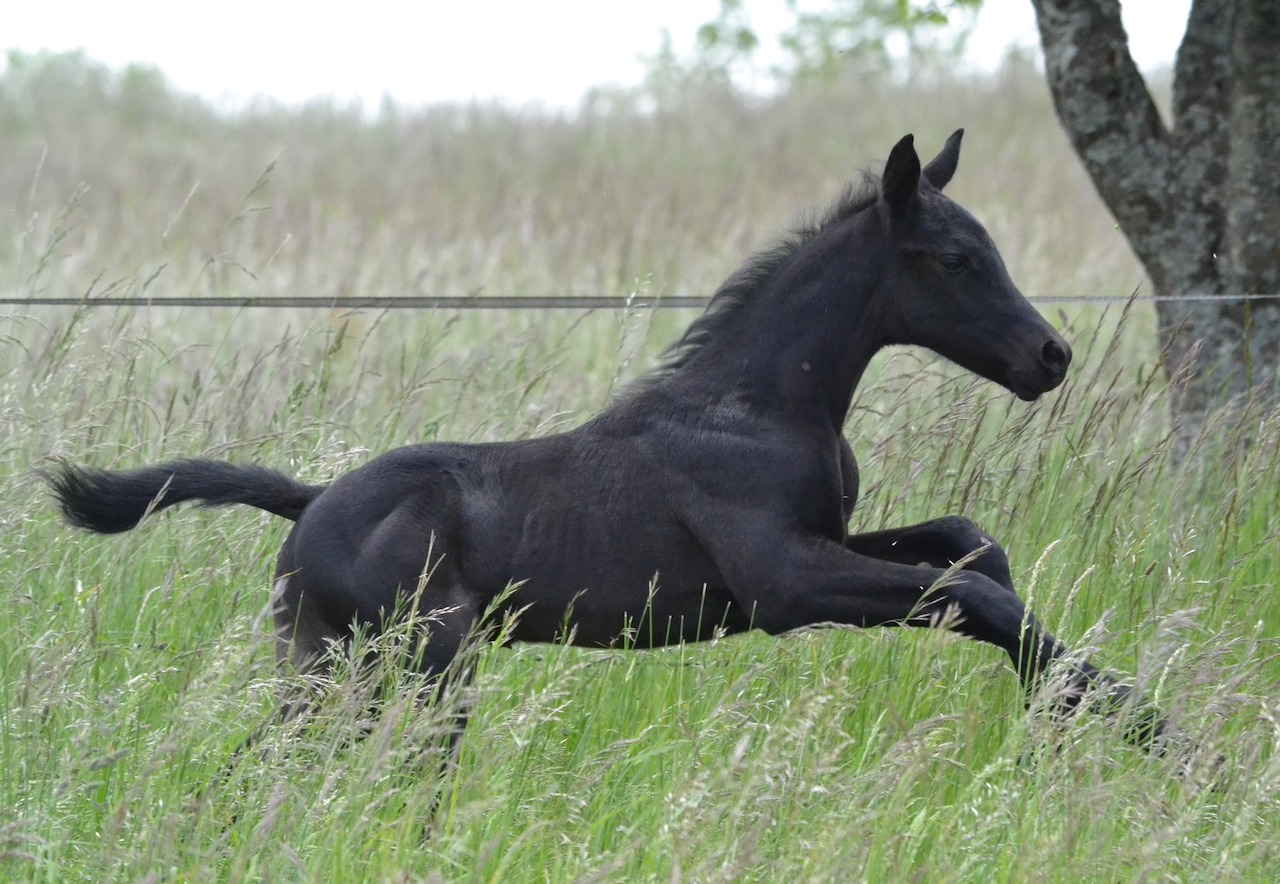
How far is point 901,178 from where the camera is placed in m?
3.47

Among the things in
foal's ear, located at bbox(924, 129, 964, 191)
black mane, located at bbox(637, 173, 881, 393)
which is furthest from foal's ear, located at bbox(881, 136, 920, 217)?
foal's ear, located at bbox(924, 129, 964, 191)

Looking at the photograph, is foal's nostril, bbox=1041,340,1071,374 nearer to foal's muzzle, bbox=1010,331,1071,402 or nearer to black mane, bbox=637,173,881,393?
foal's muzzle, bbox=1010,331,1071,402

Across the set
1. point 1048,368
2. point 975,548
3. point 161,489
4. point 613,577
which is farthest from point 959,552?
point 161,489

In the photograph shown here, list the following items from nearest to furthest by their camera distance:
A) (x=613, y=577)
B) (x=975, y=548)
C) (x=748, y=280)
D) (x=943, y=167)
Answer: (x=613, y=577) < (x=975, y=548) < (x=748, y=280) < (x=943, y=167)

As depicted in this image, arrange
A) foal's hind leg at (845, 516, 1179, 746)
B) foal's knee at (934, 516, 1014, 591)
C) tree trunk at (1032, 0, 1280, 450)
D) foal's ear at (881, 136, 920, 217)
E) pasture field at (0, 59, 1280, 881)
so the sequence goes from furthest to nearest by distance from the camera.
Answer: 1. tree trunk at (1032, 0, 1280, 450)
2. foal's knee at (934, 516, 1014, 591)
3. foal's ear at (881, 136, 920, 217)
4. foal's hind leg at (845, 516, 1179, 746)
5. pasture field at (0, 59, 1280, 881)

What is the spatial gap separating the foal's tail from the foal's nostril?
5.95ft

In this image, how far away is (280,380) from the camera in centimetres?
711

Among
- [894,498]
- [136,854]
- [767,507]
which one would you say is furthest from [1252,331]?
[136,854]

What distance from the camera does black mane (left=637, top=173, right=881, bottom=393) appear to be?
368 cm

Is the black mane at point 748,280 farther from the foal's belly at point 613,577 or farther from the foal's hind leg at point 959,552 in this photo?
the foal's hind leg at point 959,552

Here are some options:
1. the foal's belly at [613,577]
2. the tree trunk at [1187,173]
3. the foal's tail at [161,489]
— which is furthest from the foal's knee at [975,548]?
the tree trunk at [1187,173]

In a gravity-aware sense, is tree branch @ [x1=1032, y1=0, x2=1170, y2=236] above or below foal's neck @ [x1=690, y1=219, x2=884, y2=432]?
above

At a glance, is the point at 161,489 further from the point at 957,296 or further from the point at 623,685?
the point at 957,296

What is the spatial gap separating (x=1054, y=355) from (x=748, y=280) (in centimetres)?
78
